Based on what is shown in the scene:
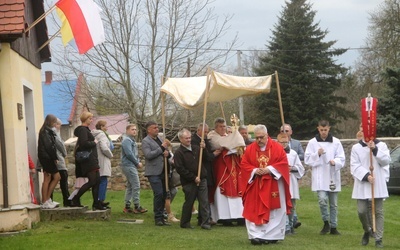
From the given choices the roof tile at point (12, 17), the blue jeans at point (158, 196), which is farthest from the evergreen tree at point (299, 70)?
the roof tile at point (12, 17)

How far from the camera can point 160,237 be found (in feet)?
41.5

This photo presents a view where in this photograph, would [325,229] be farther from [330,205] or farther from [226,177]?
[226,177]

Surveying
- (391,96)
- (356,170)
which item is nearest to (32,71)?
(356,170)

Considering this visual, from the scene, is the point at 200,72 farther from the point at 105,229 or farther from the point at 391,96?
the point at 105,229

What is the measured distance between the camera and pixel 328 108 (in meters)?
46.9

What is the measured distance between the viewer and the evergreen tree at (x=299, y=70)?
148ft

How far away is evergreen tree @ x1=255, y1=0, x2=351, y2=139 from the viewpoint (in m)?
45.2

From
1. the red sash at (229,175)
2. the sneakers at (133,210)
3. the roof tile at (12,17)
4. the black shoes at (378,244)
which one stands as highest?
the roof tile at (12,17)

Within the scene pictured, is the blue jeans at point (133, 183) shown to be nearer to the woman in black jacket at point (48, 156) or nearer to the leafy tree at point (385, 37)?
the woman in black jacket at point (48, 156)

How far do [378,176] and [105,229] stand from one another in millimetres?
4557

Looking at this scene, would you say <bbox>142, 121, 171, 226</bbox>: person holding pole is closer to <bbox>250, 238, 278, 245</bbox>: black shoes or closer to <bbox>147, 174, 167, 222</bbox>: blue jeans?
<bbox>147, 174, 167, 222</bbox>: blue jeans

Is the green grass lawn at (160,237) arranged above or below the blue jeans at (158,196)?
below

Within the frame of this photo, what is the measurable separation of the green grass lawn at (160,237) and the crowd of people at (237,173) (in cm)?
32

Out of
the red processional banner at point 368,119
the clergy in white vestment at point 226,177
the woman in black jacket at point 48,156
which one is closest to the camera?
the red processional banner at point 368,119
